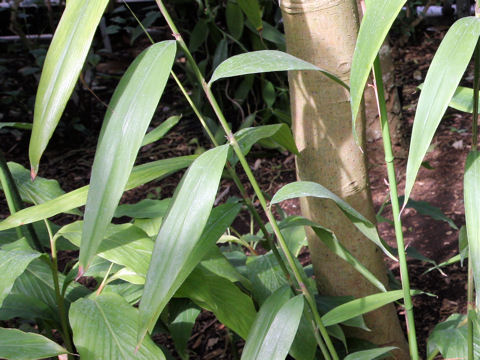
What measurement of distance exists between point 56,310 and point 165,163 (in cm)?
39

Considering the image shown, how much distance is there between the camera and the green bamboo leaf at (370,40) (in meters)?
0.48

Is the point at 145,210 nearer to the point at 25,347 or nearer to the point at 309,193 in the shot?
the point at 25,347

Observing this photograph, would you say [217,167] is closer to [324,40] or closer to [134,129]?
[134,129]

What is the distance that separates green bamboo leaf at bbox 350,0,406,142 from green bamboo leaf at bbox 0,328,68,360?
47cm

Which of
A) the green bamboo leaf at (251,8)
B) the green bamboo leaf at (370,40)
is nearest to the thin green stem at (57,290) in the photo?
the green bamboo leaf at (251,8)

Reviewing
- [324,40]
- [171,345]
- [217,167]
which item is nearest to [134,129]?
[217,167]

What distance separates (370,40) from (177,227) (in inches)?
9.1

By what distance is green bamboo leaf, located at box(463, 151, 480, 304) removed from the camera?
22.2 inches

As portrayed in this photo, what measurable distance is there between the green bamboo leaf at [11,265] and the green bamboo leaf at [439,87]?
1.70 ft

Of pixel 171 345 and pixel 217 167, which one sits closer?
pixel 217 167

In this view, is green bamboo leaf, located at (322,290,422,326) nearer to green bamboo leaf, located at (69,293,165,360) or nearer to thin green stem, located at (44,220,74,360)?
green bamboo leaf, located at (69,293,165,360)

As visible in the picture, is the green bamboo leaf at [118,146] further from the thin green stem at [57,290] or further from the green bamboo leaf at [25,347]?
the thin green stem at [57,290]

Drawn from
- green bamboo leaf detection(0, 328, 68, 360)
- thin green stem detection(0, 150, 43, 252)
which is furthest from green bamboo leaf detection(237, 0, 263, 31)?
green bamboo leaf detection(0, 328, 68, 360)

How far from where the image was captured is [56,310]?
0.93m
